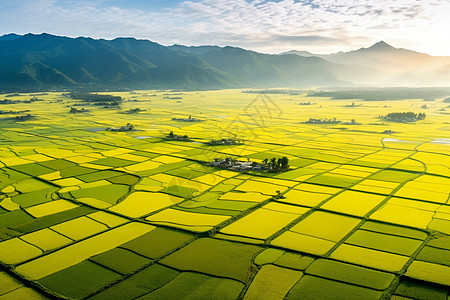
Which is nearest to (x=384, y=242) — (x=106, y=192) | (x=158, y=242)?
(x=158, y=242)

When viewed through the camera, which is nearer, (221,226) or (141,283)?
(141,283)

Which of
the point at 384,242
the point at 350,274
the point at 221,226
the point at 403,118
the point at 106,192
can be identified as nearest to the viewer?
A: the point at 350,274

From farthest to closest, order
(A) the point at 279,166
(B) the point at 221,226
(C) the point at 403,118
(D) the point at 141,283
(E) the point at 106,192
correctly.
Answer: (C) the point at 403,118 → (A) the point at 279,166 → (E) the point at 106,192 → (B) the point at 221,226 → (D) the point at 141,283

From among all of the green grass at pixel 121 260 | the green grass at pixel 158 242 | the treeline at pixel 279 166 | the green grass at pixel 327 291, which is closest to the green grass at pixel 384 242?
the green grass at pixel 327 291

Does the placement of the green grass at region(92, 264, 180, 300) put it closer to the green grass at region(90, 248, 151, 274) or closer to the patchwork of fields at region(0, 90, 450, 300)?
the patchwork of fields at region(0, 90, 450, 300)

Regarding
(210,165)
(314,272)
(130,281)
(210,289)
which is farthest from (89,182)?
(314,272)

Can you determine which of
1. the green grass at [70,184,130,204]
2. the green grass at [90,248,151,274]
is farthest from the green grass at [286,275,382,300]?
the green grass at [70,184,130,204]

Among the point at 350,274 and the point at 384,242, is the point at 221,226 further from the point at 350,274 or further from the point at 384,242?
the point at 384,242

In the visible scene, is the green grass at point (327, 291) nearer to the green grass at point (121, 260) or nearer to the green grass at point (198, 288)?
the green grass at point (198, 288)
